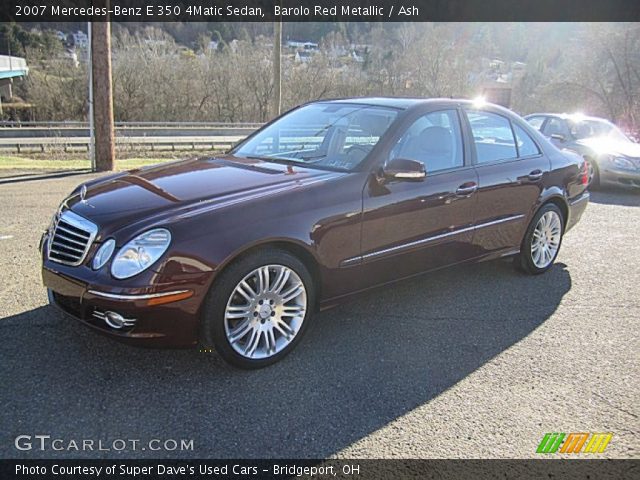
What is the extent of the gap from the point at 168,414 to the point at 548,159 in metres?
4.17

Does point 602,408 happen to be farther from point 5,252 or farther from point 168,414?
point 5,252

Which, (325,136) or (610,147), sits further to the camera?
(610,147)

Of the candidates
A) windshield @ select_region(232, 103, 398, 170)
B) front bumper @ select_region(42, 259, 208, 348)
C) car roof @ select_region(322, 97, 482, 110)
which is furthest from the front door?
front bumper @ select_region(42, 259, 208, 348)

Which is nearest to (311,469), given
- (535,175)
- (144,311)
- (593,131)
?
(144,311)

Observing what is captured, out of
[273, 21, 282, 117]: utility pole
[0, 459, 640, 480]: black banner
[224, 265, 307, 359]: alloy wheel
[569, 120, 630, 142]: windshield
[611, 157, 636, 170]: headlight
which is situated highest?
[273, 21, 282, 117]: utility pole

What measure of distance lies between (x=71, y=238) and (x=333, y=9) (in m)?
16.7

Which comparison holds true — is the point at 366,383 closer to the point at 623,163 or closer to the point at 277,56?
the point at 623,163

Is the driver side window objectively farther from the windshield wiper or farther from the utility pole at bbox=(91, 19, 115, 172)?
the utility pole at bbox=(91, 19, 115, 172)

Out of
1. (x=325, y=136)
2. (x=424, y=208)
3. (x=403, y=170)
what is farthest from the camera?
(x=325, y=136)

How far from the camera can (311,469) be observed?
2.41 meters

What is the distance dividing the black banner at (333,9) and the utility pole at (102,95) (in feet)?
1.06

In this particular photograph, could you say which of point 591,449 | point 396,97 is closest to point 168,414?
point 591,449

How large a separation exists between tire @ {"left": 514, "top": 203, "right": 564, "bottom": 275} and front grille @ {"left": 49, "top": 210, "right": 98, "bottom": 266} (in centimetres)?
383

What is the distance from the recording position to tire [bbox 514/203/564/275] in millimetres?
5016
